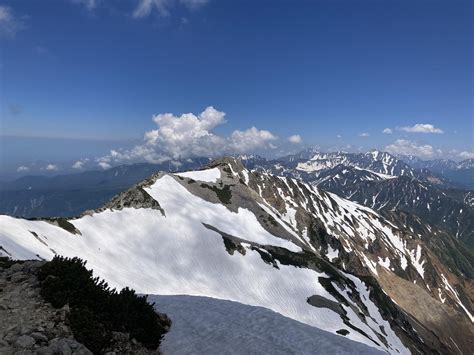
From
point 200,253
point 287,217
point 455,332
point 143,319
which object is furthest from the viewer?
point 287,217

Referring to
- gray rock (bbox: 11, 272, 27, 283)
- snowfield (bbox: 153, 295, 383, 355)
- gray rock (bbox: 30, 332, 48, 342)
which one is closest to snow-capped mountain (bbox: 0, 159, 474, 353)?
gray rock (bbox: 11, 272, 27, 283)

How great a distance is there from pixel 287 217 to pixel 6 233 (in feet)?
520

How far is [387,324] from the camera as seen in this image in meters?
95.1

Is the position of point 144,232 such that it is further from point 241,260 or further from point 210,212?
point 210,212

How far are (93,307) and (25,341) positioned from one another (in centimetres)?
269

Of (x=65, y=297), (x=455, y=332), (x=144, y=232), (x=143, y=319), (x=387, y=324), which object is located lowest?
(x=455, y=332)

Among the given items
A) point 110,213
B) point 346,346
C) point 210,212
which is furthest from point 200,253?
→ point 346,346

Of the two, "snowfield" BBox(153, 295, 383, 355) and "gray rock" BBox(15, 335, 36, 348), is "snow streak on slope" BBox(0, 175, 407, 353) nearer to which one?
"snowfield" BBox(153, 295, 383, 355)

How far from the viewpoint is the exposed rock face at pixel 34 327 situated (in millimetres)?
11602

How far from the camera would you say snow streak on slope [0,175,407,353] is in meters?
54.3

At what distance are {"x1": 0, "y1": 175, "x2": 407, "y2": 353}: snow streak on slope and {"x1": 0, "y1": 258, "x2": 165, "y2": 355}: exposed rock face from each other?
1199 inches

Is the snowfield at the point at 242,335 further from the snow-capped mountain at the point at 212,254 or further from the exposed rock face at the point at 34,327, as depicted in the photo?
the snow-capped mountain at the point at 212,254

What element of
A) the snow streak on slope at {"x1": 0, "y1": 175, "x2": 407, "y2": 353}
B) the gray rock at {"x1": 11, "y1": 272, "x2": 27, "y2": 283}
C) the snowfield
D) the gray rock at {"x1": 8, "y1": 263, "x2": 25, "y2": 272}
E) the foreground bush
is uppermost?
the gray rock at {"x1": 8, "y1": 263, "x2": 25, "y2": 272}

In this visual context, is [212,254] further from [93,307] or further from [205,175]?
[93,307]
